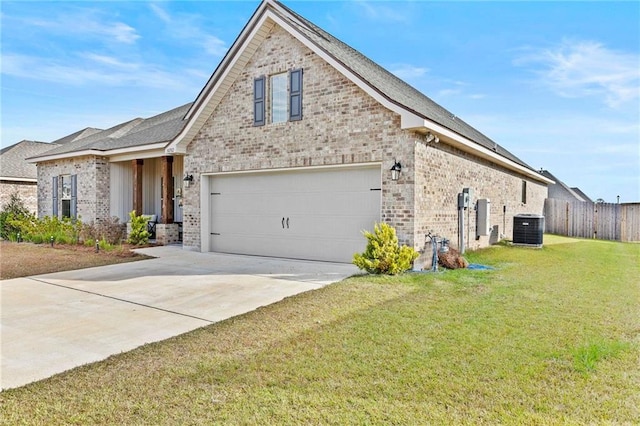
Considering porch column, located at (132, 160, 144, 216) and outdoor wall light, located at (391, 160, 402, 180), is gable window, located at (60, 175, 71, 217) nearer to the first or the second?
porch column, located at (132, 160, 144, 216)

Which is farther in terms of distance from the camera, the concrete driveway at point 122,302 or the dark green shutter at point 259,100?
the dark green shutter at point 259,100

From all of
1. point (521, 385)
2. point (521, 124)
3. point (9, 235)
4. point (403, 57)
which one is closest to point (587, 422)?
point (521, 385)

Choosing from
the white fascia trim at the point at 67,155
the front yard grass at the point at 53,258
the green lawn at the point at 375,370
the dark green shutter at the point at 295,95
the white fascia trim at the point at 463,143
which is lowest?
the green lawn at the point at 375,370

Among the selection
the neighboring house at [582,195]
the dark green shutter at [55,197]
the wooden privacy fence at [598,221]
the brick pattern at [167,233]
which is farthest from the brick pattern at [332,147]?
the neighboring house at [582,195]

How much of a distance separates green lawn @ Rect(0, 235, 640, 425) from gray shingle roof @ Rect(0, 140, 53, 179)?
23.0m

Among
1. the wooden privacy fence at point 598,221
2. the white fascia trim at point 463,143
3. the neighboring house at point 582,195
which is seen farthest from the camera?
the neighboring house at point 582,195

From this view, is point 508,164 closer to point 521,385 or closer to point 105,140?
point 521,385

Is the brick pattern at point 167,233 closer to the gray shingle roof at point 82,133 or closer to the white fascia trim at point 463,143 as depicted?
the white fascia trim at point 463,143

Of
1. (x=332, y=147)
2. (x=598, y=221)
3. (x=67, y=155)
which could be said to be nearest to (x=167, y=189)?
(x=67, y=155)

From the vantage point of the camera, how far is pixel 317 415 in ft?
9.62

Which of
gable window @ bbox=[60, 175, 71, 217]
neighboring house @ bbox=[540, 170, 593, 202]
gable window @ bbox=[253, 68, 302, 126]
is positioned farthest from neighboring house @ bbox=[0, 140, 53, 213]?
neighboring house @ bbox=[540, 170, 593, 202]

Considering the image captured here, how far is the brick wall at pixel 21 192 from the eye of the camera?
21.8 meters

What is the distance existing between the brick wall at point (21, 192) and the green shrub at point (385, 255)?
21.1 metres

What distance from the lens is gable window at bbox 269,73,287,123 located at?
1107 cm
